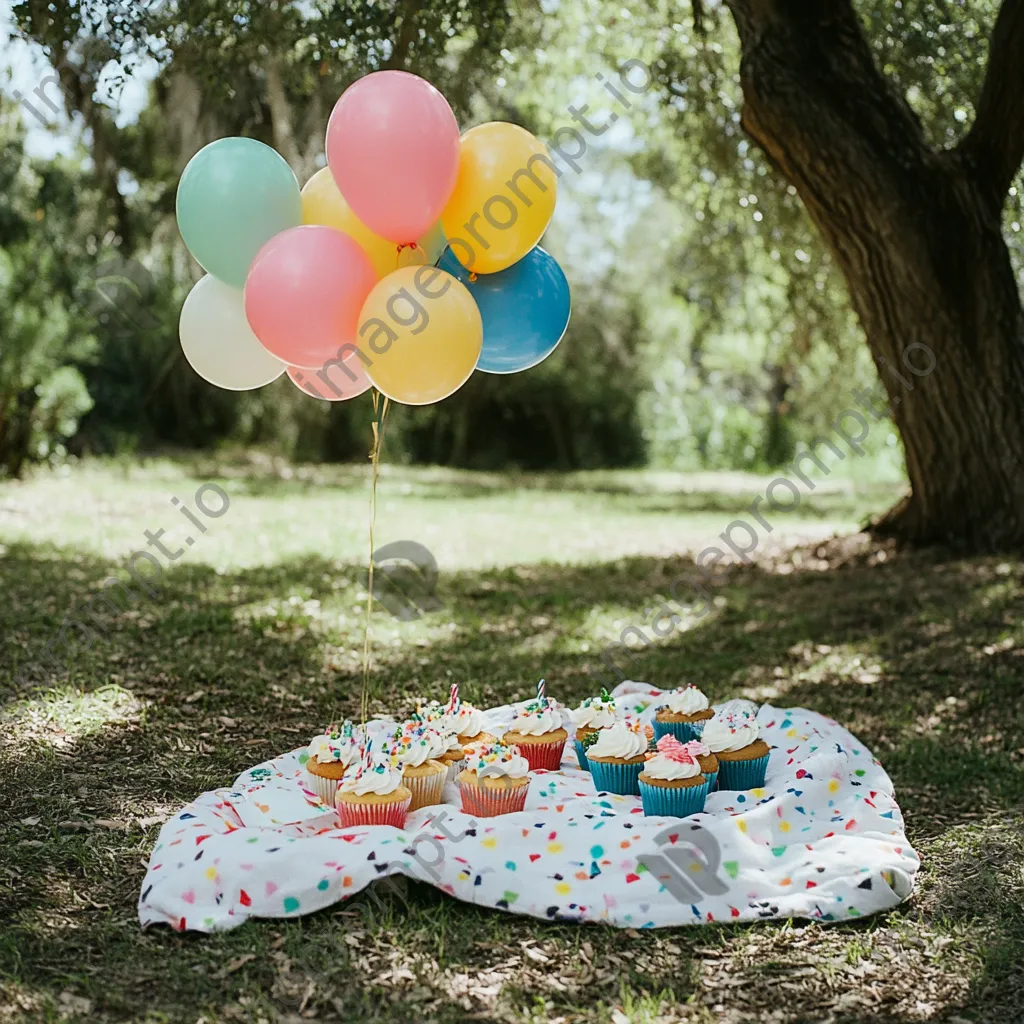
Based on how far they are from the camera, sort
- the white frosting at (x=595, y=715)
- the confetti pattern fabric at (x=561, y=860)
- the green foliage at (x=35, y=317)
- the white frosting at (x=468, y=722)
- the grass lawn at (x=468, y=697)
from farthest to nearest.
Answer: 1. the green foliage at (x=35, y=317)
2. the white frosting at (x=595, y=715)
3. the white frosting at (x=468, y=722)
4. the confetti pattern fabric at (x=561, y=860)
5. the grass lawn at (x=468, y=697)

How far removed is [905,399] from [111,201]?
1032 centimetres

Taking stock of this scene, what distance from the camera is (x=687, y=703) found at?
13.9 ft

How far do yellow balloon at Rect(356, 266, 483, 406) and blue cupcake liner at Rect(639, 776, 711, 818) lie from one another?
140cm

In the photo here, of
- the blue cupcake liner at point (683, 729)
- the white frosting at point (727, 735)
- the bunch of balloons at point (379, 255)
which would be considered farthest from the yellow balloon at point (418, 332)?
the blue cupcake liner at point (683, 729)

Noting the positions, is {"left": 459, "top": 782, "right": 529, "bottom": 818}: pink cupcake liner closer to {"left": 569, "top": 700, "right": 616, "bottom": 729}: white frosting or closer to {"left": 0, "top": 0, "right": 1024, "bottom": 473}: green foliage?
{"left": 569, "top": 700, "right": 616, "bottom": 729}: white frosting

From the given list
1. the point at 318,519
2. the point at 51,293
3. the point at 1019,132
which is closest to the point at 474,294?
the point at 1019,132

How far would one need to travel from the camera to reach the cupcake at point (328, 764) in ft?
12.1

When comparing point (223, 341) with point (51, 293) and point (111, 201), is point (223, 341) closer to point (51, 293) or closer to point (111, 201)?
point (51, 293)

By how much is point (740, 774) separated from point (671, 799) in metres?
0.48

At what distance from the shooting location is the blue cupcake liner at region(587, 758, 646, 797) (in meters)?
3.76

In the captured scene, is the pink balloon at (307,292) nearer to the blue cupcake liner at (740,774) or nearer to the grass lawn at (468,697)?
the grass lawn at (468,697)

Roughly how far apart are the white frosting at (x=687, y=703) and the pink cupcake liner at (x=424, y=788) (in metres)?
1.02

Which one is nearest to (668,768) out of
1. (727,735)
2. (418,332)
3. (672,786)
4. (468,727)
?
(672,786)

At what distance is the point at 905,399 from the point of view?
7730mm
